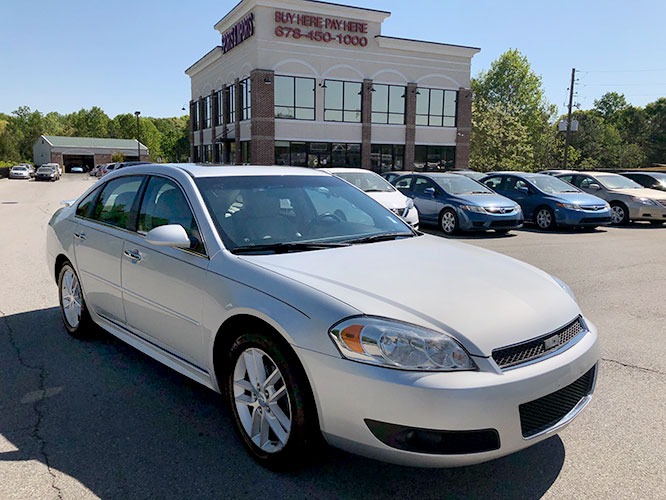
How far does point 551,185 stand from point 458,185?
302 centimetres

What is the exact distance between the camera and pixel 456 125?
3866 cm

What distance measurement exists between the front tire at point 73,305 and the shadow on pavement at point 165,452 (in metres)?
0.57

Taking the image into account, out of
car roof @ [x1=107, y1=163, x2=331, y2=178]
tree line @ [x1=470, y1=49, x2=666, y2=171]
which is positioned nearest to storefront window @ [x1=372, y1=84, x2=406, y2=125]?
tree line @ [x1=470, y1=49, x2=666, y2=171]

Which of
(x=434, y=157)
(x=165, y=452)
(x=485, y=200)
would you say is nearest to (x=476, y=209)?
(x=485, y=200)

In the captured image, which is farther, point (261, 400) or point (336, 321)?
point (261, 400)

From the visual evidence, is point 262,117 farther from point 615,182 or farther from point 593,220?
point 593,220

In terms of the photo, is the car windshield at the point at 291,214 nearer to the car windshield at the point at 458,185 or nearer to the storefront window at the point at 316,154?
the car windshield at the point at 458,185

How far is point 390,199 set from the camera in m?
12.1

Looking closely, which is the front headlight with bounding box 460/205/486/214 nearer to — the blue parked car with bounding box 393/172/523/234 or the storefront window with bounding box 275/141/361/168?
the blue parked car with bounding box 393/172/523/234

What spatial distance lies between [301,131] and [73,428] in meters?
31.9

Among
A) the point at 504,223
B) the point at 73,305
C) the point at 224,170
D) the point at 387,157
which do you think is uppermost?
the point at 387,157

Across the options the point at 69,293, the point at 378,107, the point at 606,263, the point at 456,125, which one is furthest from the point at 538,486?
the point at 456,125

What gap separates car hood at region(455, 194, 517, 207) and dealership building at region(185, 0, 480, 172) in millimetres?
20808

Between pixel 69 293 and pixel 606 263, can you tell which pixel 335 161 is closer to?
pixel 606 263
